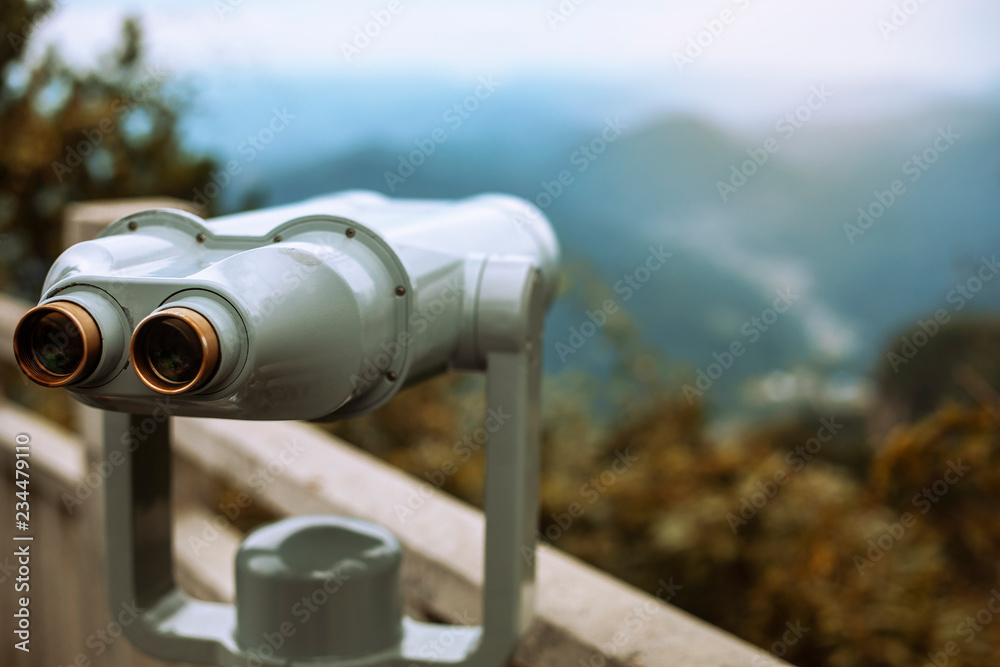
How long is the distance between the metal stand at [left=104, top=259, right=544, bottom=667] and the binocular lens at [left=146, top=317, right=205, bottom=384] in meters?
0.36

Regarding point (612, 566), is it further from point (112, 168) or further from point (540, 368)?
point (112, 168)

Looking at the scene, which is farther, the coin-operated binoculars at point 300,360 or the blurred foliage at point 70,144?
the blurred foliage at point 70,144

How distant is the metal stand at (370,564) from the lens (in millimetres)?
972

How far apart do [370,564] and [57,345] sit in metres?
0.42

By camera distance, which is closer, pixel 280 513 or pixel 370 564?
pixel 370 564
